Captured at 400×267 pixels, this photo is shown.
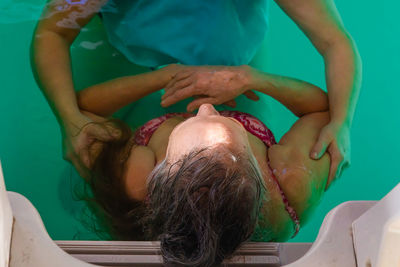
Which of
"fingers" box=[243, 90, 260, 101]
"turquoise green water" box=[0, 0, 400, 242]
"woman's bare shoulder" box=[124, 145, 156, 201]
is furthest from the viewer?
"turquoise green water" box=[0, 0, 400, 242]

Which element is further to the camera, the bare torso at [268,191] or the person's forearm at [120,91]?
the person's forearm at [120,91]

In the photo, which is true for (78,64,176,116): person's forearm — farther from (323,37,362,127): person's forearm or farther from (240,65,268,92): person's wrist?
(323,37,362,127): person's forearm

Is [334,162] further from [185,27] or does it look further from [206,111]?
[185,27]

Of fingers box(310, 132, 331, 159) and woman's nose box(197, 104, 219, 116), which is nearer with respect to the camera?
A: woman's nose box(197, 104, 219, 116)

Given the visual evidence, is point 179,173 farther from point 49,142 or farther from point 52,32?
point 49,142

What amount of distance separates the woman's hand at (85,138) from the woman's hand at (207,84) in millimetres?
145

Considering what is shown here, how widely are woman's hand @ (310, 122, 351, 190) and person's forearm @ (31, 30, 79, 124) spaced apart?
53 cm

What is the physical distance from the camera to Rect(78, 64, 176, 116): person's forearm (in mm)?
1179

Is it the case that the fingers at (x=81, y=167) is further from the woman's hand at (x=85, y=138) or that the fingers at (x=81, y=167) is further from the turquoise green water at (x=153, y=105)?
the turquoise green water at (x=153, y=105)

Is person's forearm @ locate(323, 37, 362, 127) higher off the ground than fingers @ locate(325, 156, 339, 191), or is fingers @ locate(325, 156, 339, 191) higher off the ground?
person's forearm @ locate(323, 37, 362, 127)

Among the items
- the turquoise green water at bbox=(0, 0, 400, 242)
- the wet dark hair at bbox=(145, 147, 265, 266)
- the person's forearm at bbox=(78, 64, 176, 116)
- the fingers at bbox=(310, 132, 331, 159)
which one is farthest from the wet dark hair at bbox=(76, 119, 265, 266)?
the turquoise green water at bbox=(0, 0, 400, 242)

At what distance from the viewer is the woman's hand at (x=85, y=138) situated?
1.12m

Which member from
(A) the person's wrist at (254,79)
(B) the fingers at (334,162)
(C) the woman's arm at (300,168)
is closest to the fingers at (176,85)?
(A) the person's wrist at (254,79)

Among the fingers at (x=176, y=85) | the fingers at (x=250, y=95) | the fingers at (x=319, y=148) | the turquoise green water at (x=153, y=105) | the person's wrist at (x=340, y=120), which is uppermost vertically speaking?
the fingers at (x=176, y=85)
